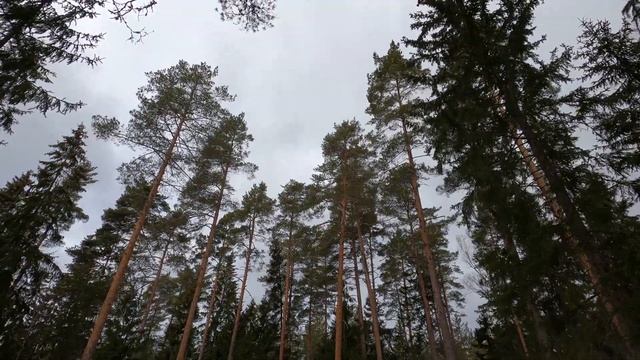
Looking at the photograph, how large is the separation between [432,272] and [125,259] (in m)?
11.2

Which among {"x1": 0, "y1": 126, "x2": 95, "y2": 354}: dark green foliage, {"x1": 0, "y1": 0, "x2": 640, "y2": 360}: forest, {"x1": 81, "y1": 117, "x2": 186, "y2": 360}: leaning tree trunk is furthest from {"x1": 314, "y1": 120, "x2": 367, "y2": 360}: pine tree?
{"x1": 0, "y1": 126, "x2": 95, "y2": 354}: dark green foliage

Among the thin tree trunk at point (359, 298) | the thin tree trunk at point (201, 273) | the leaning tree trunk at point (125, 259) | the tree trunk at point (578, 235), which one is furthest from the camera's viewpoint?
the thin tree trunk at point (359, 298)

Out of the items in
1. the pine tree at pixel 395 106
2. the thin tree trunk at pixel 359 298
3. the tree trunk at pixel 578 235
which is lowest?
the tree trunk at pixel 578 235

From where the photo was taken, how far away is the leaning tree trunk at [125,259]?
1038 cm

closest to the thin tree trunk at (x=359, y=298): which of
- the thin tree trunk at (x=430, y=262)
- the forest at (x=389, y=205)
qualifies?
the forest at (x=389, y=205)

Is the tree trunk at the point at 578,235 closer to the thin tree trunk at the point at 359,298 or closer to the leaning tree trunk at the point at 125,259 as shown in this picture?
the leaning tree trunk at the point at 125,259

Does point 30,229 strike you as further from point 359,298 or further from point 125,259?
point 359,298

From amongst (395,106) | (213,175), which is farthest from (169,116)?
(395,106)

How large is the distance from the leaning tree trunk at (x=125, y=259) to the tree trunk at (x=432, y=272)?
1050cm

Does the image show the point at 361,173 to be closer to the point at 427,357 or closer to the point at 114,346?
the point at 114,346

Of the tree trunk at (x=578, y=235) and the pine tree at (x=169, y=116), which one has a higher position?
the pine tree at (x=169, y=116)

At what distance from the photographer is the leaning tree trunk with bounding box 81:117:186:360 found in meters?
10.4

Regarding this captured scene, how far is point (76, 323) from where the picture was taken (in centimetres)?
1964

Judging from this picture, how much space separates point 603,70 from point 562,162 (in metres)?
4.90
